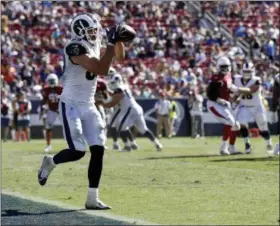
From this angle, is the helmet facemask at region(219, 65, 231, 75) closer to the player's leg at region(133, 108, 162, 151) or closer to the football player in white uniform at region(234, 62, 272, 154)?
the football player in white uniform at region(234, 62, 272, 154)

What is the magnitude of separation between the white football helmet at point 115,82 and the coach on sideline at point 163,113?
972 centimetres

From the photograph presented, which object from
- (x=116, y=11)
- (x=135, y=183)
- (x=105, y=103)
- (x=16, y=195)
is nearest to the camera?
(x=16, y=195)

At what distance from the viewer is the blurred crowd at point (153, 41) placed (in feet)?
93.2

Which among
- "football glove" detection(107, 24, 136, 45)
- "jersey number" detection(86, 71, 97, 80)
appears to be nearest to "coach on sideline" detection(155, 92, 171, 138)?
"jersey number" detection(86, 71, 97, 80)

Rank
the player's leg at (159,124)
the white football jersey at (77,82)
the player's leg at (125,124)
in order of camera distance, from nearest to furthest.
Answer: the white football jersey at (77,82) → the player's leg at (125,124) → the player's leg at (159,124)

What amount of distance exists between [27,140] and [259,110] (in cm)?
990

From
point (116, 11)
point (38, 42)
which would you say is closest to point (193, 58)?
point (116, 11)

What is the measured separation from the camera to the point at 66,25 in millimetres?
29781

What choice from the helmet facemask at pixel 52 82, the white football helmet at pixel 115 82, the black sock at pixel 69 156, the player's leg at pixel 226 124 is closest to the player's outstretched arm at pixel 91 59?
the black sock at pixel 69 156

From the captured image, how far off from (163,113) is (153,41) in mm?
3520

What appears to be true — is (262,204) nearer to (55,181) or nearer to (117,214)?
(117,214)

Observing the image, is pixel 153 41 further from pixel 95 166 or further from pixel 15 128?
pixel 95 166

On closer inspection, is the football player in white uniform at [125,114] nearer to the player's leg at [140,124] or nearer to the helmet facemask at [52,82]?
the player's leg at [140,124]

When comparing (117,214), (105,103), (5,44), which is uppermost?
(5,44)
